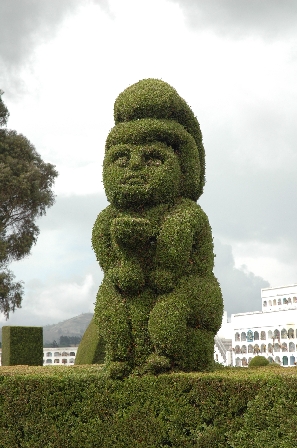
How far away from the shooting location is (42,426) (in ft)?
27.8

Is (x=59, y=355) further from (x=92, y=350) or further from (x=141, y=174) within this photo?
(x=141, y=174)

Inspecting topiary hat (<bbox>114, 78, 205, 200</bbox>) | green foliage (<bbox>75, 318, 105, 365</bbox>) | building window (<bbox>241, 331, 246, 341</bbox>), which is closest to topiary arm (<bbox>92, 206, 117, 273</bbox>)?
topiary hat (<bbox>114, 78, 205, 200</bbox>)

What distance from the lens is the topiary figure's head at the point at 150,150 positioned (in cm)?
839

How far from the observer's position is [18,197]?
27.5 m

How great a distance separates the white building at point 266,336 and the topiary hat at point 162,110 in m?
27.5

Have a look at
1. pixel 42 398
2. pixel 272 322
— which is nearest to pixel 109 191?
pixel 42 398

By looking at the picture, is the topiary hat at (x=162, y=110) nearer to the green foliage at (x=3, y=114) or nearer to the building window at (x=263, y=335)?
the green foliage at (x=3, y=114)

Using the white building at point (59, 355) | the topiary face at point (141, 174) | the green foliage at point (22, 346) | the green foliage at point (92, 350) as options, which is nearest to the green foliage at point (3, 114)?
the white building at point (59, 355)

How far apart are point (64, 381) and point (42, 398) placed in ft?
1.68

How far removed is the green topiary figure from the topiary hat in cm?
2

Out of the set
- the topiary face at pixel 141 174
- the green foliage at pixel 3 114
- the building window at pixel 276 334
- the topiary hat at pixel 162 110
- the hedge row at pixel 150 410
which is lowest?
the hedge row at pixel 150 410

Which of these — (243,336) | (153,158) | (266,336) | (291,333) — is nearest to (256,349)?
(266,336)

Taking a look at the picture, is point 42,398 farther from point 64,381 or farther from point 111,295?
point 111,295

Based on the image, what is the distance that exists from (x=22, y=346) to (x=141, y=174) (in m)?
9.10
